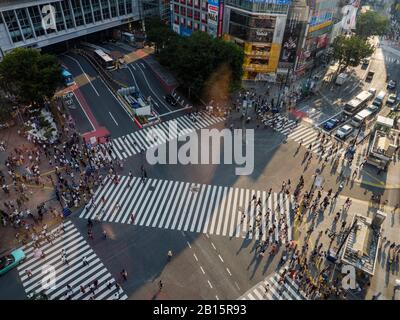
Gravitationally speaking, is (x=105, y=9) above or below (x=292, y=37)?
below

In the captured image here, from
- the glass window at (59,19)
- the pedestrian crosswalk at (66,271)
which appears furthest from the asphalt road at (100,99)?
the pedestrian crosswalk at (66,271)

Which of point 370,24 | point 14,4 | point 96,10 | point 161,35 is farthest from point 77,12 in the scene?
point 370,24

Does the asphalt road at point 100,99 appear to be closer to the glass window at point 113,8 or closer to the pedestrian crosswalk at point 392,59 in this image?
the glass window at point 113,8

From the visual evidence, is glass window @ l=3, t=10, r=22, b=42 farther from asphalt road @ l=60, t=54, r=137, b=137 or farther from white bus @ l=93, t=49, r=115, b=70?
white bus @ l=93, t=49, r=115, b=70

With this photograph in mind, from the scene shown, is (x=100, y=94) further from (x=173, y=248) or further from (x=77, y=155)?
(x=173, y=248)

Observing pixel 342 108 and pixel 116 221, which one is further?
pixel 342 108

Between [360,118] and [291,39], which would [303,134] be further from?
[291,39]
